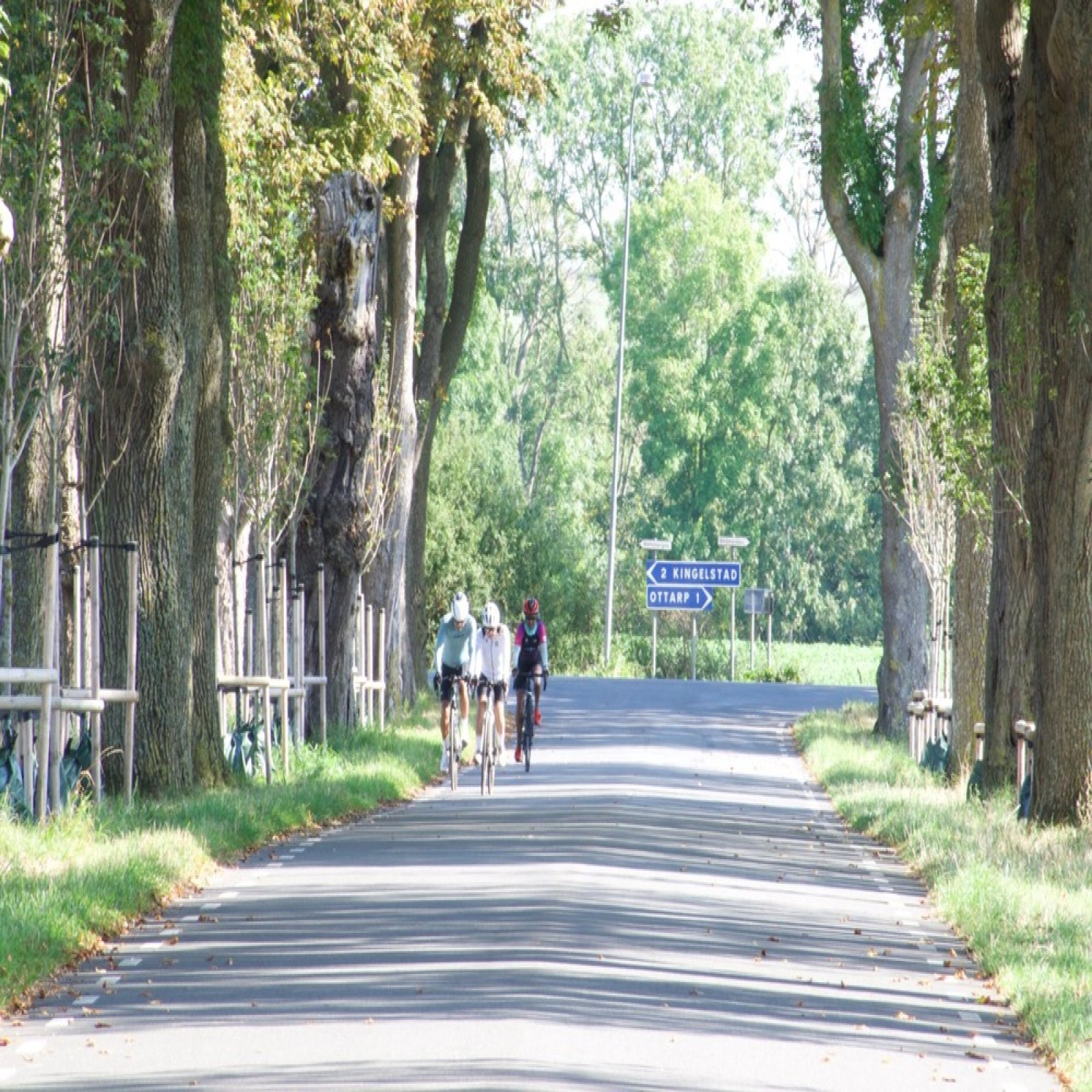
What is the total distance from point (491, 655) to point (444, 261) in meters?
12.8

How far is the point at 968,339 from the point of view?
2478cm

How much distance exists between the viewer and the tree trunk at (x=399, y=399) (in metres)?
33.2

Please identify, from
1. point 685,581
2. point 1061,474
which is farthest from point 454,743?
point 685,581

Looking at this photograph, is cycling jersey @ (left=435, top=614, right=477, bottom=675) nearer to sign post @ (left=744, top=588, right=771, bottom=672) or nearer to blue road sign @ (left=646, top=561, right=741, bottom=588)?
blue road sign @ (left=646, top=561, right=741, bottom=588)

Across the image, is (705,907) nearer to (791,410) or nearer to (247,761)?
(247,761)

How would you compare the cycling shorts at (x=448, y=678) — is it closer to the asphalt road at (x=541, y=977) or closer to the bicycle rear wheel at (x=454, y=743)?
the bicycle rear wheel at (x=454, y=743)

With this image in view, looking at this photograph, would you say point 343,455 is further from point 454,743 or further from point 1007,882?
point 1007,882

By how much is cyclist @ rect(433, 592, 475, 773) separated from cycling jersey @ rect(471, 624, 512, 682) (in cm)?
21

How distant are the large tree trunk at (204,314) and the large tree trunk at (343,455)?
682 centimetres

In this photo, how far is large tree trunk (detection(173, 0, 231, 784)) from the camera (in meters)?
20.5

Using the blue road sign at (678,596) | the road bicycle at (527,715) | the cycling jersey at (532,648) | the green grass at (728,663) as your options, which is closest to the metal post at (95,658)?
the road bicycle at (527,715)

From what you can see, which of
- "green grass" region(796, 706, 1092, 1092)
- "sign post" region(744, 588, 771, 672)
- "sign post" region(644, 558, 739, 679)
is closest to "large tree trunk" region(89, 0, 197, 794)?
"green grass" region(796, 706, 1092, 1092)

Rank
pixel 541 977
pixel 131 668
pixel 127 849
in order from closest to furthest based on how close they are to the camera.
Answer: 1. pixel 541 977
2. pixel 127 849
3. pixel 131 668

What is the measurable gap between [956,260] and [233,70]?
752cm
